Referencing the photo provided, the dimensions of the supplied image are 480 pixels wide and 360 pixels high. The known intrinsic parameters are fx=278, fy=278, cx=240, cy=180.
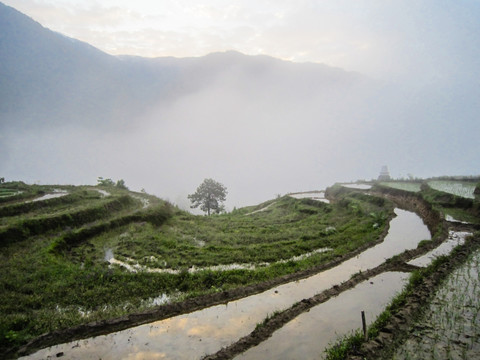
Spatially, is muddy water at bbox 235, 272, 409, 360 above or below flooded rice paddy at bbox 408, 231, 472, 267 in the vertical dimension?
below

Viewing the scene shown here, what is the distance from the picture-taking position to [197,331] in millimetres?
8219

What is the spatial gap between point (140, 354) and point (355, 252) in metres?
11.1

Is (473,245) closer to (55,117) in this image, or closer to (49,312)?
(49,312)

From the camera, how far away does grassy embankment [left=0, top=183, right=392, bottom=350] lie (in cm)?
982

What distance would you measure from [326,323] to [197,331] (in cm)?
383

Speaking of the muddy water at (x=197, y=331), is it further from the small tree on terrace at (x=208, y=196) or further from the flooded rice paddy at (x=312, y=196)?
the small tree on terrace at (x=208, y=196)

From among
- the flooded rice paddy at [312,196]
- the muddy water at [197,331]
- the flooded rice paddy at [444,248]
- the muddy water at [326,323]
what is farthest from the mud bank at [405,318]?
the flooded rice paddy at [312,196]

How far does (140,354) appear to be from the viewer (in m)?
7.27

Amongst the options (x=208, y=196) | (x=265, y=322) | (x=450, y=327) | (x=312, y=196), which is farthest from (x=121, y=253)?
(x=312, y=196)

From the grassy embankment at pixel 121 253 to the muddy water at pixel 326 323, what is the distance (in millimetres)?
3042

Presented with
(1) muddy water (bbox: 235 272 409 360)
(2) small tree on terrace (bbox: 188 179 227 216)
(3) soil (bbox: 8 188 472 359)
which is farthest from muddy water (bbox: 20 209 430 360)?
(2) small tree on terrace (bbox: 188 179 227 216)

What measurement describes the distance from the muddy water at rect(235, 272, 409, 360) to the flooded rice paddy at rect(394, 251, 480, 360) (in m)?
1.30

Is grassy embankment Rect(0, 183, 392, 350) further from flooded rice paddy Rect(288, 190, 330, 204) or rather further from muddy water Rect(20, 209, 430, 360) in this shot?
flooded rice paddy Rect(288, 190, 330, 204)

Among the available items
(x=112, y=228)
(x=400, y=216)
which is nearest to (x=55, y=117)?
(x=112, y=228)
